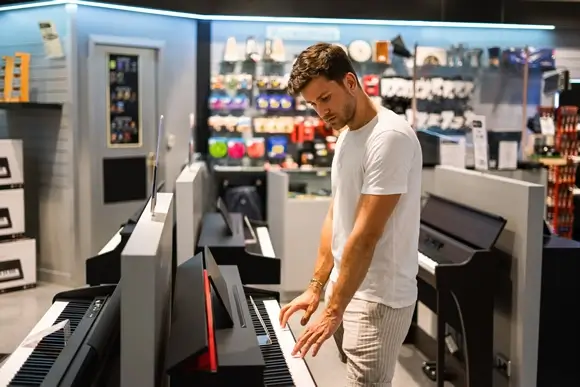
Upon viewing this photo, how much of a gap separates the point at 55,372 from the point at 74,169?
443cm

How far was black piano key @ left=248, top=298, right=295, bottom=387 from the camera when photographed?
190 centimetres

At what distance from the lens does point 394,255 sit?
2053 mm

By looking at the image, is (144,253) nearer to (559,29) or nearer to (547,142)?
(547,142)

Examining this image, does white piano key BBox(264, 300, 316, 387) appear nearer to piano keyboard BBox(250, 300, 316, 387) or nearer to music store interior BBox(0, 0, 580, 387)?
piano keyboard BBox(250, 300, 316, 387)

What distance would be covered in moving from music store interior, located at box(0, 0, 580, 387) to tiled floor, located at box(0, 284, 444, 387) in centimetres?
2

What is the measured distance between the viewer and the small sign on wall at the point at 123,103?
6.26 meters

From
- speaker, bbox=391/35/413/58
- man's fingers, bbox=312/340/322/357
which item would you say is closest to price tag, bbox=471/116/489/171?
speaker, bbox=391/35/413/58

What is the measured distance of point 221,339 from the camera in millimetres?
1821

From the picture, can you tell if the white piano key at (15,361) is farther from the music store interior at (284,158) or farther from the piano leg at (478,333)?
the piano leg at (478,333)

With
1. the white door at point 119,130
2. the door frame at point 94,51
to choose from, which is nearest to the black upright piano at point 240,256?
the white door at point 119,130

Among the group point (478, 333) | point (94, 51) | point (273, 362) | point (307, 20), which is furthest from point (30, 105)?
point (273, 362)

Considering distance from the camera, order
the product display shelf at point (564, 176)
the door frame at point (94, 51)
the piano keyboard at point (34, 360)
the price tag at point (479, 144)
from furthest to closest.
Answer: the product display shelf at point (564, 176), the door frame at point (94, 51), the price tag at point (479, 144), the piano keyboard at point (34, 360)

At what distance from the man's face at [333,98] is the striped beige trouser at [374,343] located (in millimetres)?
553

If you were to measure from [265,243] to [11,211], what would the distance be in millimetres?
2579
